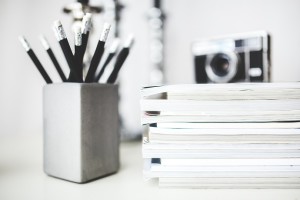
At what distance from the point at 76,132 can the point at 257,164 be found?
206 millimetres

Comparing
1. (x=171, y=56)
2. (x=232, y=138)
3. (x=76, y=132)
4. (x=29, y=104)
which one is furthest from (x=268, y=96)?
(x=29, y=104)

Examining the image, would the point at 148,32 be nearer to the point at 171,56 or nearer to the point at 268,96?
the point at 171,56

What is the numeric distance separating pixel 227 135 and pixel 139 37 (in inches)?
23.9

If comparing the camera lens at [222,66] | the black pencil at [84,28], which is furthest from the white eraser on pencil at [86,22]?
the camera lens at [222,66]

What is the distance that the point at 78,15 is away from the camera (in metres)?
0.59

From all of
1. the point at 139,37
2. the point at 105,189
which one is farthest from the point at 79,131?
the point at 139,37

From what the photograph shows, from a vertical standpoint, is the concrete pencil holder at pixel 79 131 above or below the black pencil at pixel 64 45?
below

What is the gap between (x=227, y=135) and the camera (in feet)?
1.11

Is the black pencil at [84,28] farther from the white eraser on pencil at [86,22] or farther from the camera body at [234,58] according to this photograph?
the camera body at [234,58]

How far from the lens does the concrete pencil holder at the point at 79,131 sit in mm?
358

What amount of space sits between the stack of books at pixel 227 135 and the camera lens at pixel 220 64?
1.02 feet

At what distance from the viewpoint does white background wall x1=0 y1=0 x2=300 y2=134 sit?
708 mm

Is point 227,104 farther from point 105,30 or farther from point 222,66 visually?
point 222,66

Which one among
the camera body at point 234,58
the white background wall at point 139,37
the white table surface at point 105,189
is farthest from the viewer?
the white background wall at point 139,37
